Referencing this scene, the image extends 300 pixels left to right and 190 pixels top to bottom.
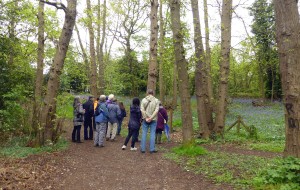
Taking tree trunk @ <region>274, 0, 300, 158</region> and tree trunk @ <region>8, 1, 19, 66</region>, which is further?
tree trunk @ <region>8, 1, 19, 66</region>

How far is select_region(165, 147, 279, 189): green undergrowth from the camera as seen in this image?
6.59 metres

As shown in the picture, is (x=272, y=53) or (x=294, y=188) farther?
(x=272, y=53)

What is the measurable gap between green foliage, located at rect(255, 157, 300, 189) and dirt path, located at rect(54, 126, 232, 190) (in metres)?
0.72

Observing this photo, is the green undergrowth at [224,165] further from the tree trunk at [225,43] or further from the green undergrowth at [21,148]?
the tree trunk at [225,43]

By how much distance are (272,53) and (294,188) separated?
31.0 m

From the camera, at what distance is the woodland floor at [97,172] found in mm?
6484

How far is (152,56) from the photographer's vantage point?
14.0 meters

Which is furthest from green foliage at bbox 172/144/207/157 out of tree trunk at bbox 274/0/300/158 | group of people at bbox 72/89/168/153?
tree trunk at bbox 274/0/300/158

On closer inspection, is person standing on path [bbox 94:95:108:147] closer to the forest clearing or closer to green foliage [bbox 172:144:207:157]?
the forest clearing

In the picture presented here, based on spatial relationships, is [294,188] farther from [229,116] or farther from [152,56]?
[229,116]

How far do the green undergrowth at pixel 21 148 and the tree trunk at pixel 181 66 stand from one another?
13.7 feet

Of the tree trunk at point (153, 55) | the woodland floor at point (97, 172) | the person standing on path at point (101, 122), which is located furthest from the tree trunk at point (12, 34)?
the tree trunk at point (153, 55)

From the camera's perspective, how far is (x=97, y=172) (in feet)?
25.3

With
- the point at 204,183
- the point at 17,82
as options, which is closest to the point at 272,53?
the point at 17,82
